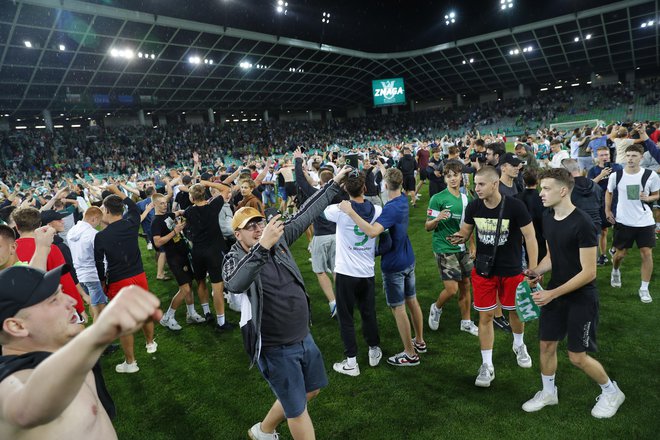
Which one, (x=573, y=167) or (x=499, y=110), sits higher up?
(x=499, y=110)

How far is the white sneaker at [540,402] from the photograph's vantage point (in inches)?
140

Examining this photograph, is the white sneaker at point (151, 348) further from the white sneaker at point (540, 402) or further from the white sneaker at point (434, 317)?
the white sneaker at point (540, 402)

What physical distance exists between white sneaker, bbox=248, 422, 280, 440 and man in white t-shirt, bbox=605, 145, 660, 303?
518cm

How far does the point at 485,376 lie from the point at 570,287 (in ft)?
4.49

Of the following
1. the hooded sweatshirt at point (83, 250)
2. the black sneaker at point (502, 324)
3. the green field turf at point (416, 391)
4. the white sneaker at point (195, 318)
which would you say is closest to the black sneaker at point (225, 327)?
the green field turf at point (416, 391)

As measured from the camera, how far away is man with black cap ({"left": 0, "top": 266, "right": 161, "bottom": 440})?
3.43ft

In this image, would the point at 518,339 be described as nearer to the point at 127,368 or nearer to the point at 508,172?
the point at 508,172

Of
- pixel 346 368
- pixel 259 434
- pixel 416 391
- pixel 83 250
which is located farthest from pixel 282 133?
pixel 259 434

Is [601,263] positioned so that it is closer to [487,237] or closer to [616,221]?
[616,221]

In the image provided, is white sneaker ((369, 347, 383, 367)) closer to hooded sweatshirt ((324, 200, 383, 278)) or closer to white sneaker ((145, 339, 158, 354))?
hooded sweatshirt ((324, 200, 383, 278))

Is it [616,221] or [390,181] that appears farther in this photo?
[616,221]

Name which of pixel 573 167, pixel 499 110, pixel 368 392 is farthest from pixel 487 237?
pixel 499 110

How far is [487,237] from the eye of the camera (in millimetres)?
3980

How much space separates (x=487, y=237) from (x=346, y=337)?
183 centimetres
